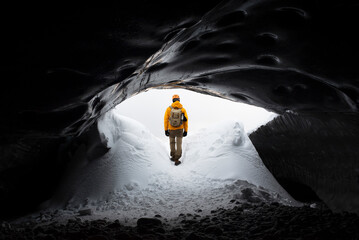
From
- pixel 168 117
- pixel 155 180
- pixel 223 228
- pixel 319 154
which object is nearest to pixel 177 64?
pixel 223 228

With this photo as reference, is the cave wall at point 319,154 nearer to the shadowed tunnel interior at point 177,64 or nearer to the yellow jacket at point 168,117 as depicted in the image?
the shadowed tunnel interior at point 177,64

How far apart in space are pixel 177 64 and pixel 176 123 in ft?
12.1

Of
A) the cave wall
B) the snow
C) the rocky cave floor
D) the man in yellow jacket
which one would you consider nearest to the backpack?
the man in yellow jacket

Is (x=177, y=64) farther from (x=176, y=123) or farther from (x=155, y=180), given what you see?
(x=176, y=123)

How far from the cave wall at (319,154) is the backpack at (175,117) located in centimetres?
216

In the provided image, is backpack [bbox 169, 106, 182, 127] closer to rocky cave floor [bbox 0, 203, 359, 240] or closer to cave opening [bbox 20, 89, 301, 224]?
cave opening [bbox 20, 89, 301, 224]

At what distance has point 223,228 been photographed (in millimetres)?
2262

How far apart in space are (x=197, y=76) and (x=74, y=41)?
1796 millimetres

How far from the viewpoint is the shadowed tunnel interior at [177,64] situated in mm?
1417

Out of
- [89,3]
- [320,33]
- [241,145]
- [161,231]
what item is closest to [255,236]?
[161,231]

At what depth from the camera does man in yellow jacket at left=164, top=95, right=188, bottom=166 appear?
6.11 meters

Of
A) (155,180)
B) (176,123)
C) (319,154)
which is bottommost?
(155,180)

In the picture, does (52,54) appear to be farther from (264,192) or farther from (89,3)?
(264,192)

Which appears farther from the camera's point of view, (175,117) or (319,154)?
(175,117)
